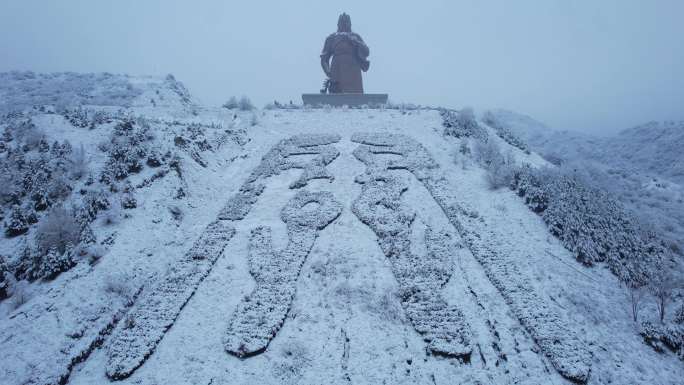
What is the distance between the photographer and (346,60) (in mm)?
20062

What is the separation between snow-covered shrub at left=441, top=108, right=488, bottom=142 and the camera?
14.6 metres

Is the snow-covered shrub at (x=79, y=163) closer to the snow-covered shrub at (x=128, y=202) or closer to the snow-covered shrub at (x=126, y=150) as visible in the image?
the snow-covered shrub at (x=126, y=150)

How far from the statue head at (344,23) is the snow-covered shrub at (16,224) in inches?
695

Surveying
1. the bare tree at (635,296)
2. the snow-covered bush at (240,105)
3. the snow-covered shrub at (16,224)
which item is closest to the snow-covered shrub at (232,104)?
the snow-covered bush at (240,105)

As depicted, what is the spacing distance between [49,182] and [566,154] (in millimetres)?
29448

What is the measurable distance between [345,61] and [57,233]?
16.2m

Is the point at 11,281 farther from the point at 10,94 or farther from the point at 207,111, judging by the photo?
the point at 10,94

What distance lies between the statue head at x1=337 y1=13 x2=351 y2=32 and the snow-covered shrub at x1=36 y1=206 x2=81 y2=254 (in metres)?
17.5

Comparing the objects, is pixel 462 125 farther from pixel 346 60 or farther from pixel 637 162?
pixel 637 162

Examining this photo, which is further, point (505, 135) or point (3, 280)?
point (505, 135)

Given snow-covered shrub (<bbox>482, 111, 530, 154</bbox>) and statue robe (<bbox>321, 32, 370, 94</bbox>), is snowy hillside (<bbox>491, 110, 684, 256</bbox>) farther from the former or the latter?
statue robe (<bbox>321, 32, 370, 94</bbox>)

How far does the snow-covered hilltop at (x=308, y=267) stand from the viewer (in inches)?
209

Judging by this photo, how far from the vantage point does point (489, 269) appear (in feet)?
22.9

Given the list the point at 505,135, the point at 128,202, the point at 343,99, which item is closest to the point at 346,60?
the point at 343,99
